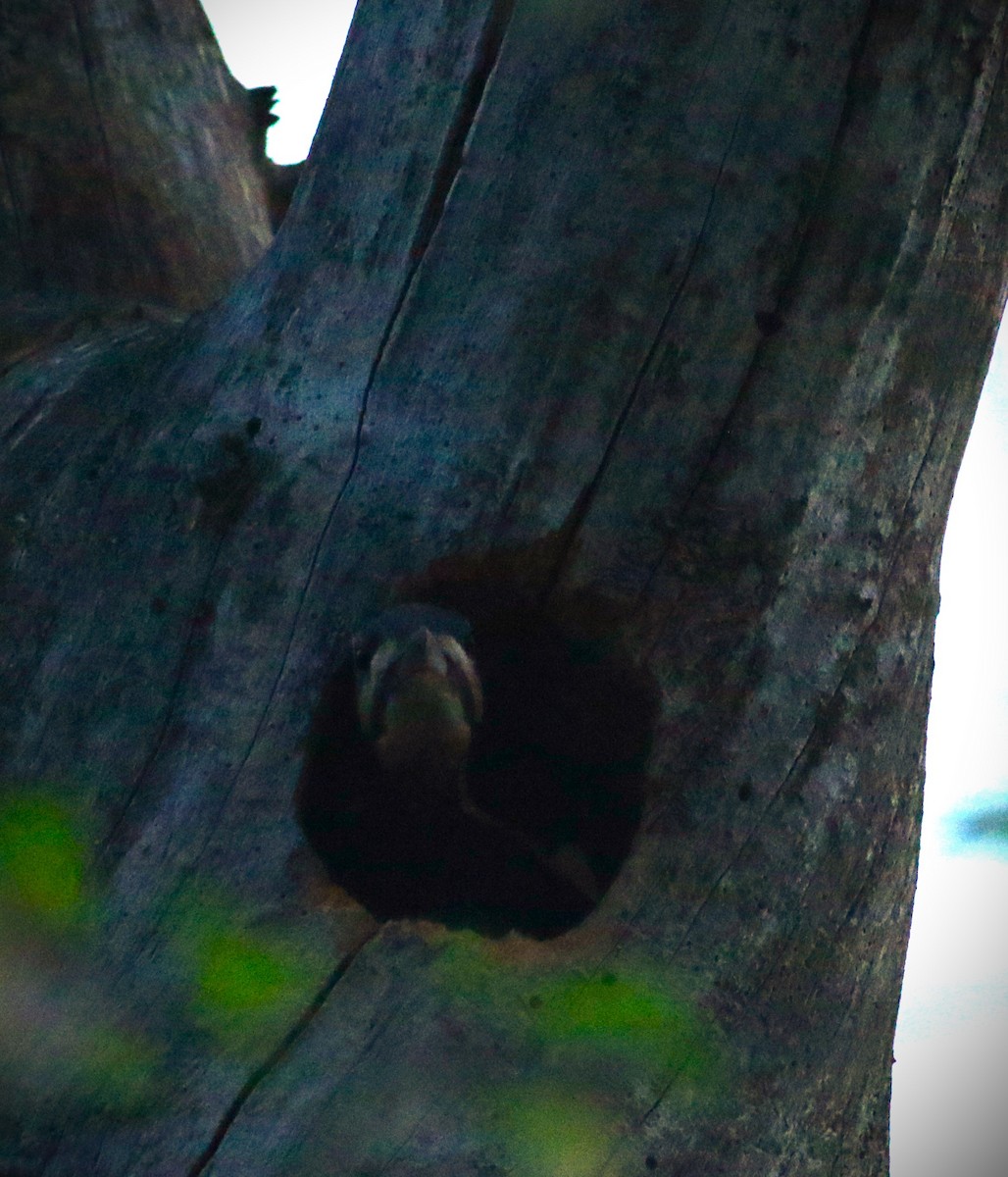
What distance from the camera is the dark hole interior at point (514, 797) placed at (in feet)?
8.49

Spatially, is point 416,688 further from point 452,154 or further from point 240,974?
point 452,154

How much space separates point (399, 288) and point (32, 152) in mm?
1290

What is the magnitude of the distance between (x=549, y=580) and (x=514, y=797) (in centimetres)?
73

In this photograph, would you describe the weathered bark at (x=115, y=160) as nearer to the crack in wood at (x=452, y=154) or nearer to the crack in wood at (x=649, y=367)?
the crack in wood at (x=452, y=154)

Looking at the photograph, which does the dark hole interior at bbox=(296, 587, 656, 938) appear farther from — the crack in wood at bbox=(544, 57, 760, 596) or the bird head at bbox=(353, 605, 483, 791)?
the crack in wood at bbox=(544, 57, 760, 596)

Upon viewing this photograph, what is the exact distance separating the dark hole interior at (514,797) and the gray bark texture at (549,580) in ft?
0.21

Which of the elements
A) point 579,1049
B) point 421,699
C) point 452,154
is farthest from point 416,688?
point 452,154

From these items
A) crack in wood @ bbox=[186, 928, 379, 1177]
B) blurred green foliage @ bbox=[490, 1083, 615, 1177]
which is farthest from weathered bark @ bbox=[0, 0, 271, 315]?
blurred green foliage @ bbox=[490, 1083, 615, 1177]

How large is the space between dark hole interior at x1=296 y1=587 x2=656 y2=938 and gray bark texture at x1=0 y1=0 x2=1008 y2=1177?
7cm

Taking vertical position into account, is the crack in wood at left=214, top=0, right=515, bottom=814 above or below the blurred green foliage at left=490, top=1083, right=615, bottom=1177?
above

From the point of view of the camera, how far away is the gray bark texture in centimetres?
243

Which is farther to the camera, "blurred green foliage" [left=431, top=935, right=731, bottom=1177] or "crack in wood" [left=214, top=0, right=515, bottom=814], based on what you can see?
"crack in wood" [left=214, top=0, right=515, bottom=814]

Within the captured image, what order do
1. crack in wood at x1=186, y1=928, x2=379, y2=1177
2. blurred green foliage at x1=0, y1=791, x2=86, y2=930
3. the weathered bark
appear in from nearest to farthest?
crack in wood at x1=186, y1=928, x2=379, y2=1177, blurred green foliage at x1=0, y1=791, x2=86, y2=930, the weathered bark

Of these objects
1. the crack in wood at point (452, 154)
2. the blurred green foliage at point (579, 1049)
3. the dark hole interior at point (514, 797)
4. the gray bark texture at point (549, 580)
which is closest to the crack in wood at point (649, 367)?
the gray bark texture at point (549, 580)
